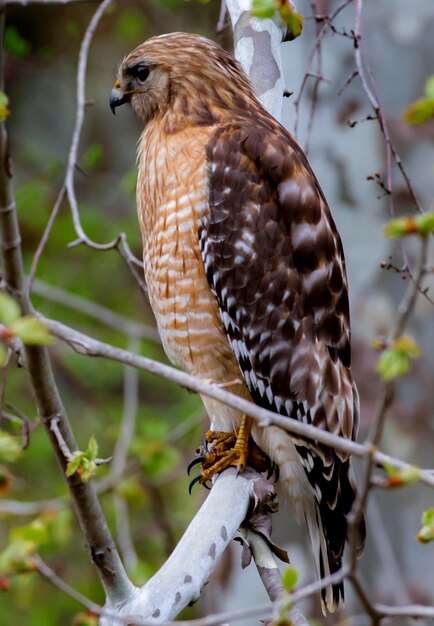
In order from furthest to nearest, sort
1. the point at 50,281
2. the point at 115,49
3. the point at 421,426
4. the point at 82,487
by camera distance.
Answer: the point at 115,49
the point at 50,281
the point at 421,426
the point at 82,487

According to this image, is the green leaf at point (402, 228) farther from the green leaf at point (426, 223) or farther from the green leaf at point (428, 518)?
the green leaf at point (428, 518)

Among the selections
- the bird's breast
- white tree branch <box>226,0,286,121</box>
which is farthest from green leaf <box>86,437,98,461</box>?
white tree branch <box>226,0,286,121</box>

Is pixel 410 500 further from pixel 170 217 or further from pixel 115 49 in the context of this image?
pixel 115 49

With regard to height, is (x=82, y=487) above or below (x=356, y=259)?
below

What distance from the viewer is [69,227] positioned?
643 centimetres

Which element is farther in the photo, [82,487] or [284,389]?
[284,389]

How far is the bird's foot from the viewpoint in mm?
3109

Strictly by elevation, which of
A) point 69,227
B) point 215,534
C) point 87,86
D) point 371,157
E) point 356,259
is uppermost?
point 87,86

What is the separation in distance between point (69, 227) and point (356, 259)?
2.51 metres

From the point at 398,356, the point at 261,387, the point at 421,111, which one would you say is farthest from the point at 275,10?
the point at 261,387

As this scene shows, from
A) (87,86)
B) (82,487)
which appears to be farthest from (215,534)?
(87,86)

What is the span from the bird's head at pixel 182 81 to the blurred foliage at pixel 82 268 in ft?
5.54

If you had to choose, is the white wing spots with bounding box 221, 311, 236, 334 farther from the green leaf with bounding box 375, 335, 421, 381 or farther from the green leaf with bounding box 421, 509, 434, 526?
the green leaf with bounding box 375, 335, 421, 381

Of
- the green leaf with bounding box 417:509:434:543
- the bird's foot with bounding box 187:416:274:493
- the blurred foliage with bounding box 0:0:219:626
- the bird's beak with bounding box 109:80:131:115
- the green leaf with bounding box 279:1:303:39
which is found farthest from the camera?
the blurred foliage with bounding box 0:0:219:626
